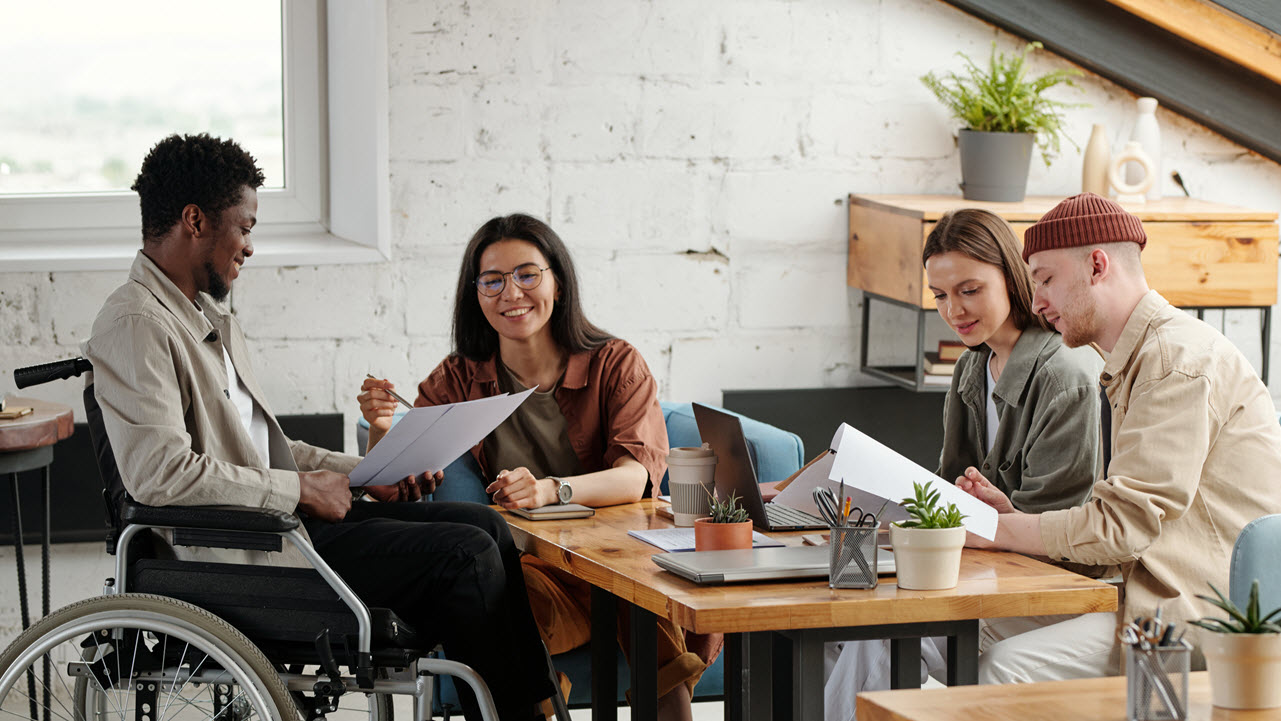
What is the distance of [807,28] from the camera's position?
12.5ft

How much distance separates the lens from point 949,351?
368cm

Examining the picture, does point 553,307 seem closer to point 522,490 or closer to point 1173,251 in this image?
point 522,490

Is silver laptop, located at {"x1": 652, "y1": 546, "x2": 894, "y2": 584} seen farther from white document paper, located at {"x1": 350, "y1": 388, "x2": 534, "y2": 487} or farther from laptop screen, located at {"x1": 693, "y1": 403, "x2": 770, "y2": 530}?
white document paper, located at {"x1": 350, "y1": 388, "x2": 534, "y2": 487}

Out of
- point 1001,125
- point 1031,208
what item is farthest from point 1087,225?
point 1001,125

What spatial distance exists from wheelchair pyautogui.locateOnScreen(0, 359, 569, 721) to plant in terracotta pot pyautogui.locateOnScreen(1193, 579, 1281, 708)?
3.80 ft

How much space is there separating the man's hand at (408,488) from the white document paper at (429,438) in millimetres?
53

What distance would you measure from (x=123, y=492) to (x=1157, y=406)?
5.02 ft

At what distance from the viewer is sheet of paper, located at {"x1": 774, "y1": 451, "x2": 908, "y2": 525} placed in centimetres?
203

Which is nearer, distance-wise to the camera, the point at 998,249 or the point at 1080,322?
the point at 1080,322

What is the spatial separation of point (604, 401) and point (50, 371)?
1005 millimetres

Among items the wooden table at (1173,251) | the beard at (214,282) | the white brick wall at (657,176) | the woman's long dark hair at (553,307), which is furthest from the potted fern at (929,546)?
the white brick wall at (657,176)

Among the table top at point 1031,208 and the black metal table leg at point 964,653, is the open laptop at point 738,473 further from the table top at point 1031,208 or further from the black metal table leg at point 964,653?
the table top at point 1031,208

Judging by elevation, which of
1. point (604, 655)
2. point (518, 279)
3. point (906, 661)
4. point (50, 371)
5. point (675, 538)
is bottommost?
point (604, 655)

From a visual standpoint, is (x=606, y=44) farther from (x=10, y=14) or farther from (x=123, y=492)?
(x=123, y=492)
